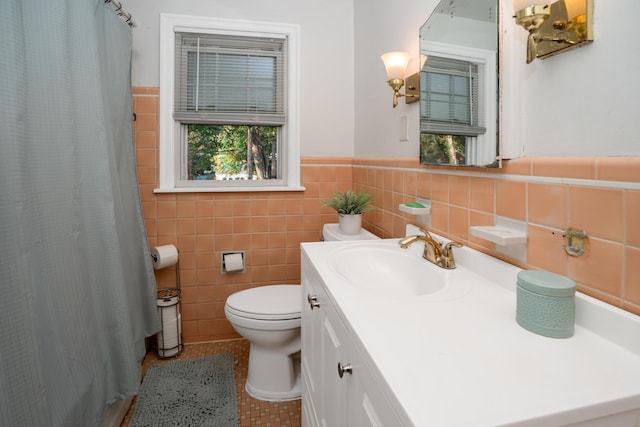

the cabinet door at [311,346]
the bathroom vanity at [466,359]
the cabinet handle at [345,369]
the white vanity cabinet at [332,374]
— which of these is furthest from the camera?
the cabinet door at [311,346]

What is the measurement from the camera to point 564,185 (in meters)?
0.79

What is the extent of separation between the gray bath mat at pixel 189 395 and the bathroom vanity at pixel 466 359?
2.65ft

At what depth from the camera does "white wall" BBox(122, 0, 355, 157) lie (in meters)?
2.17

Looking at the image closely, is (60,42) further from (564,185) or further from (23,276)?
(564,185)

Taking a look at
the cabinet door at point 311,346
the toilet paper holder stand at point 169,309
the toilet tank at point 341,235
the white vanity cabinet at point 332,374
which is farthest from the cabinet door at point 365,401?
the toilet paper holder stand at point 169,309

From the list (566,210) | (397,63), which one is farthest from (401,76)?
(566,210)

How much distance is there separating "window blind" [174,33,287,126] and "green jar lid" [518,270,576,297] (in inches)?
71.5

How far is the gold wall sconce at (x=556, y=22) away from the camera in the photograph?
2.42 ft

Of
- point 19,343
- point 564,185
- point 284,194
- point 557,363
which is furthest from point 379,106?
point 19,343

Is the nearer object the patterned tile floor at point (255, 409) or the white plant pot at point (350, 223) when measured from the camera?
the patterned tile floor at point (255, 409)

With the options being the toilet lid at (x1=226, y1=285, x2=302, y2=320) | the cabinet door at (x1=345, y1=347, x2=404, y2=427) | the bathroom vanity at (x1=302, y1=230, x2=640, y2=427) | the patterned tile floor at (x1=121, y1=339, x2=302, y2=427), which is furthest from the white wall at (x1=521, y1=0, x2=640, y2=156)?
the patterned tile floor at (x1=121, y1=339, x2=302, y2=427)

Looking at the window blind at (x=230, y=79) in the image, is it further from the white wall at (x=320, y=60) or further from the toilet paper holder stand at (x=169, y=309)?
the toilet paper holder stand at (x=169, y=309)

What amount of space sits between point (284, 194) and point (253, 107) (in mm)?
575

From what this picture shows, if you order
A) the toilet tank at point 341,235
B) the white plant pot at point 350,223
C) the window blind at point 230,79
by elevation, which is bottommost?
the toilet tank at point 341,235
